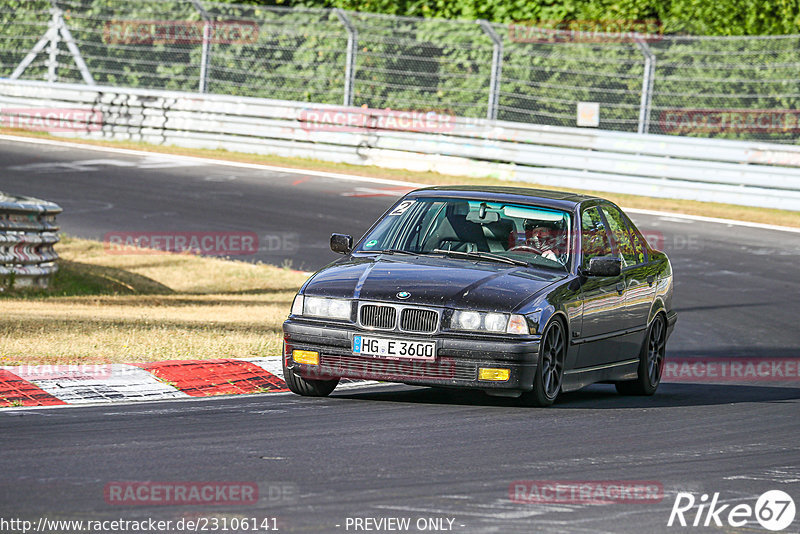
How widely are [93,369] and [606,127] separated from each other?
16.5m

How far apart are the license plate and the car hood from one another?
0.24m

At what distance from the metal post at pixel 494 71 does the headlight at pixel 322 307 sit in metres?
16.7

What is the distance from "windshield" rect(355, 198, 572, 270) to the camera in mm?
9383

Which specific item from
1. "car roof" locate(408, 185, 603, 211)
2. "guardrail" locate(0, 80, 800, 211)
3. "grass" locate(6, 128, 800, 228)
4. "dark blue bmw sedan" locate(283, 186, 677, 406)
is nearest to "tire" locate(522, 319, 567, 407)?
"dark blue bmw sedan" locate(283, 186, 677, 406)

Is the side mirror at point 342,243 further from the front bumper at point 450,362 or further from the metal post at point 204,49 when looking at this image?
the metal post at point 204,49

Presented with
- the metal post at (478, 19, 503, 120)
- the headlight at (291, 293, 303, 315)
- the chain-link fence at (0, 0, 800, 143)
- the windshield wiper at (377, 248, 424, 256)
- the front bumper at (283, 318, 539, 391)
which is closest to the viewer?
the front bumper at (283, 318, 539, 391)

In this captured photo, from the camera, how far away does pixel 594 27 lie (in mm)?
28344

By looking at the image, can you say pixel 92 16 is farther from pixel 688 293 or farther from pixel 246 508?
pixel 246 508

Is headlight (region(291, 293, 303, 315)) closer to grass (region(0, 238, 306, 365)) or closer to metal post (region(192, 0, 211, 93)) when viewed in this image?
grass (region(0, 238, 306, 365))

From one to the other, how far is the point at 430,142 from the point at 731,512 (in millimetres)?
19292

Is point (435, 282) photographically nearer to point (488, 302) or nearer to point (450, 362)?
point (488, 302)

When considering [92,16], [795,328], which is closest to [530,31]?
[92,16]

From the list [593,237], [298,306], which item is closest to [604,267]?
[593,237]

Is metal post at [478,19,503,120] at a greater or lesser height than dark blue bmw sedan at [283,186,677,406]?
greater
